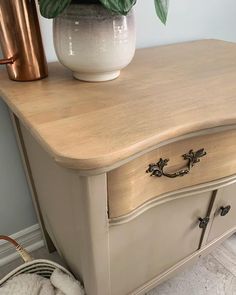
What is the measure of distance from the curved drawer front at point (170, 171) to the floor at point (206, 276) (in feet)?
1.98

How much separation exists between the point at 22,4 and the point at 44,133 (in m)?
0.34

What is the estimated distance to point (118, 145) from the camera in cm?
43

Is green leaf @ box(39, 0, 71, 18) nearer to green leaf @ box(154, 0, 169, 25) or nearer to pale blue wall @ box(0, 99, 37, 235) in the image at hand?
green leaf @ box(154, 0, 169, 25)

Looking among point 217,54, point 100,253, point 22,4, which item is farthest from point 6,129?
point 217,54

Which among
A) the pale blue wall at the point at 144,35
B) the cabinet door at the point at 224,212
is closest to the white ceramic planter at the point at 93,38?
the pale blue wall at the point at 144,35

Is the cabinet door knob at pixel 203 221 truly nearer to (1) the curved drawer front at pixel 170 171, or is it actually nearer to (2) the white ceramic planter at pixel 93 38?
(1) the curved drawer front at pixel 170 171

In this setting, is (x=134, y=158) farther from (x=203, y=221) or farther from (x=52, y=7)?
(x=203, y=221)

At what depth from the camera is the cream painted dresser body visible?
462 millimetres

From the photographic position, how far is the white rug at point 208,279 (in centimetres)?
102

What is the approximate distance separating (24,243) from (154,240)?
65 centimetres

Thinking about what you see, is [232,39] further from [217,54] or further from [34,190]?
[34,190]

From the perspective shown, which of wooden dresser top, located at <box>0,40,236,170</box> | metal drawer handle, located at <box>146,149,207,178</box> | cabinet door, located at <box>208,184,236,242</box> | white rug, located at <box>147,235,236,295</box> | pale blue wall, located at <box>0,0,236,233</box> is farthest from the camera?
white rug, located at <box>147,235,236,295</box>

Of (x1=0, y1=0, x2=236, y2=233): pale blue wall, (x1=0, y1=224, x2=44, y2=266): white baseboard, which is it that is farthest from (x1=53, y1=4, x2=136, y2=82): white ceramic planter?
(x1=0, y1=224, x2=44, y2=266): white baseboard

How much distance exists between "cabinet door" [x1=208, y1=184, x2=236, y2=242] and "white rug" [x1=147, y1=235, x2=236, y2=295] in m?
0.22
